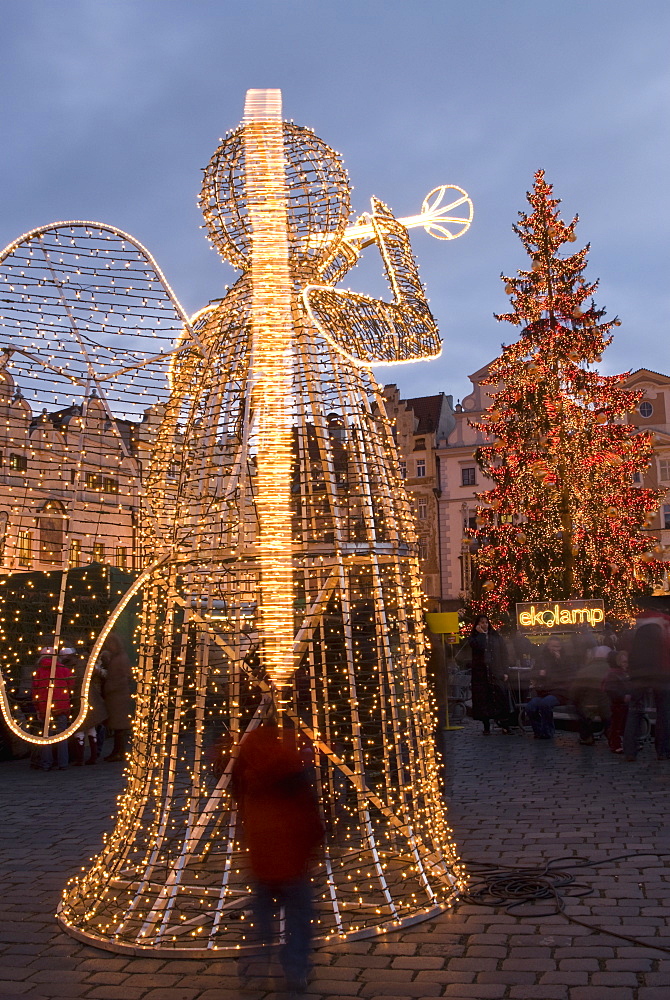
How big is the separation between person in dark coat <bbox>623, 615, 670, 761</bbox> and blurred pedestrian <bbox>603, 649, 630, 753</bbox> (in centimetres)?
57

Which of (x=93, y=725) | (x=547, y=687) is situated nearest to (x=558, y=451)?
(x=547, y=687)

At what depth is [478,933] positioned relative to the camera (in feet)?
15.5

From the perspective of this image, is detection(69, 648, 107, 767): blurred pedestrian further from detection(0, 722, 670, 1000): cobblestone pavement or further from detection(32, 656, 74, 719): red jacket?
detection(32, 656, 74, 719): red jacket

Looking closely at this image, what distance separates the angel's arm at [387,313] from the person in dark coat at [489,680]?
8.23m

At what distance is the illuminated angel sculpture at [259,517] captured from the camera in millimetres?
4574

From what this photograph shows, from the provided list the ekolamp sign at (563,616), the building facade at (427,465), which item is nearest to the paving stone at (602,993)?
the ekolamp sign at (563,616)

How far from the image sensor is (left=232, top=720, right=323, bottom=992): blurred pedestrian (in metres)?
4.14

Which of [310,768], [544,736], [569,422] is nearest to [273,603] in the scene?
[310,768]

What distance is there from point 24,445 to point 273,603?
136cm

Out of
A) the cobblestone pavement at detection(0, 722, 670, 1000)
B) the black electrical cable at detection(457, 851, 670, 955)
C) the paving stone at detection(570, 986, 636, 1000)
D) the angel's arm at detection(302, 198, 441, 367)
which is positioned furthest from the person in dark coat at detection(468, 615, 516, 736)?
the paving stone at detection(570, 986, 636, 1000)

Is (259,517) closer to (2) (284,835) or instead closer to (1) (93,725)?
(2) (284,835)

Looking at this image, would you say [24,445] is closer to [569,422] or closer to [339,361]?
[339,361]

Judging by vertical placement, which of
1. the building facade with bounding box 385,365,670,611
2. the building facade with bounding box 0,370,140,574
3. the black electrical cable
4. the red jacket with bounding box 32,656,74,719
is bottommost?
the black electrical cable

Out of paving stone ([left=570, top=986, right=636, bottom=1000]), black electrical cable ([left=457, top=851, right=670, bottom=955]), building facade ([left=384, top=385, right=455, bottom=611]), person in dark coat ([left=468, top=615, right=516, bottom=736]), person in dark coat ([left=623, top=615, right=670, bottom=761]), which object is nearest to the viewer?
paving stone ([left=570, top=986, right=636, bottom=1000])
